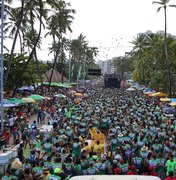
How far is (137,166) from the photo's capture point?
13.2 m

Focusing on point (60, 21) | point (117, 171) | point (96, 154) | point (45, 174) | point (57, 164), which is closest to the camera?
point (45, 174)

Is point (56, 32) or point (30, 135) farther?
point (56, 32)

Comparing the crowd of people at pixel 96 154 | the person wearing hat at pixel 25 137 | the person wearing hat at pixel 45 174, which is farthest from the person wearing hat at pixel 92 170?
the person wearing hat at pixel 25 137

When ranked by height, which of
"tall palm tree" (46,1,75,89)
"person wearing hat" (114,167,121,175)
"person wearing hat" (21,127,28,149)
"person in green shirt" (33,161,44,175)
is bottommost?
"person wearing hat" (21,127,28,149)

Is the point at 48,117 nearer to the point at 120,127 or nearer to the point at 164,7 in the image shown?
the point at 120,127

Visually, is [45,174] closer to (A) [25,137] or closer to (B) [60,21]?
(A) [25,137]

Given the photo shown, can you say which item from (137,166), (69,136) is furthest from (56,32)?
(137,166)

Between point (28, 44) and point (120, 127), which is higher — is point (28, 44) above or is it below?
above

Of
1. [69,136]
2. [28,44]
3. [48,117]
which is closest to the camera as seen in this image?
[69,136]

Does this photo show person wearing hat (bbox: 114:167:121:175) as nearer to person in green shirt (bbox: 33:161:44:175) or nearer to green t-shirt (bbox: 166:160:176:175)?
green t-shirt (bbox: 166:160:176:175)

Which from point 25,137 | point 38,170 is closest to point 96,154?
point 38,170

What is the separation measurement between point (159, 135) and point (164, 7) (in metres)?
30.6

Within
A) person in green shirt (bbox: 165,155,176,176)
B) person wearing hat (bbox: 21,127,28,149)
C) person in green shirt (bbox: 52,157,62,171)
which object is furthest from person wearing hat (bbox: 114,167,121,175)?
person wearing hat (bbox: 21,127,28,149)

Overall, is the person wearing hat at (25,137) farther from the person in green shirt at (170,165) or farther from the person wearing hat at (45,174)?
the person in green shirt at (170,165)
